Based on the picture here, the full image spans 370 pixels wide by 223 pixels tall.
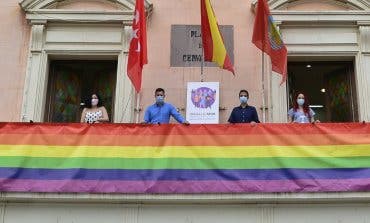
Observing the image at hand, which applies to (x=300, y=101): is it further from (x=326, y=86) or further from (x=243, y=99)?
(x=326, y=86)

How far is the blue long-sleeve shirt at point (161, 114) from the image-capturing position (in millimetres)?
10749

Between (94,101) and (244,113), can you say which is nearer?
(244,113)

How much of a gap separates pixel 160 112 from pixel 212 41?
1.68m

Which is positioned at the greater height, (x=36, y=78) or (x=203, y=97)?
(x=36, y=78)

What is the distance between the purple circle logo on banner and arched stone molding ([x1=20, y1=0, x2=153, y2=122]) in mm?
1492

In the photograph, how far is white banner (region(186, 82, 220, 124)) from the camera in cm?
1160

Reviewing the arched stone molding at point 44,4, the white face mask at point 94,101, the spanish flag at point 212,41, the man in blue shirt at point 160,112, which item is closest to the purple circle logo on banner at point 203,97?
the spanish flag at point 212,41

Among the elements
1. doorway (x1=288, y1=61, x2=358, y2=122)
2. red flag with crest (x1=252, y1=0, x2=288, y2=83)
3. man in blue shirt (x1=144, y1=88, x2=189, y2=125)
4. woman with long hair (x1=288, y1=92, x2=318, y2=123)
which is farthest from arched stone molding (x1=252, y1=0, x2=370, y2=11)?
man in blue shirt (x1=144, y1=88, x2=189, y2=125)

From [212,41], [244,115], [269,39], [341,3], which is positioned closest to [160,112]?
[244,115]

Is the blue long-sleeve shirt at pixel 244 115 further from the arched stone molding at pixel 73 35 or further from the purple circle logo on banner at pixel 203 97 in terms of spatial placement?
the arched stone molding at pixel 73 35

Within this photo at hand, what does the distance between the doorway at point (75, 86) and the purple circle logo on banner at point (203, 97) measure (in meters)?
1.81

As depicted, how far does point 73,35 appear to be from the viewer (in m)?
12.3

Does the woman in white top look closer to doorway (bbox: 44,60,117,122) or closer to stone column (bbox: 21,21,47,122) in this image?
doorway (bbox: 44,60,117,122)

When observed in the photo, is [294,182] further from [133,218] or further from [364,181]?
[133,218]
